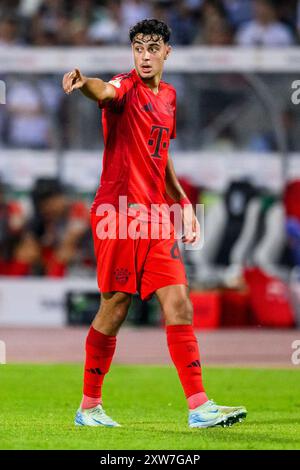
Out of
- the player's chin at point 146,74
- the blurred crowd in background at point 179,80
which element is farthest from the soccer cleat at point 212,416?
the blurred crowd in background at point 179,80

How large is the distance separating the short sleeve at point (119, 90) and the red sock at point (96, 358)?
1.46 meters

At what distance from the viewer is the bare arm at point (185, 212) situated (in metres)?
8.03

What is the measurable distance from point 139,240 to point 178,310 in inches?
20.4

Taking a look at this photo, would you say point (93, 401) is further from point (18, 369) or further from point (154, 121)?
point (18, 369)

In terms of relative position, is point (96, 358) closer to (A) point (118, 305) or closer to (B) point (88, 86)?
(A) point (118, 305)

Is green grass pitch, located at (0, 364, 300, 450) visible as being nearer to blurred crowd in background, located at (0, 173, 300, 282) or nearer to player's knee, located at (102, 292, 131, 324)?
player's knee, located at (102, 292, 131, 324)

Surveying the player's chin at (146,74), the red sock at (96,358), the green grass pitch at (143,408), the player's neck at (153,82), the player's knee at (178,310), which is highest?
the player's chin at (146,74)

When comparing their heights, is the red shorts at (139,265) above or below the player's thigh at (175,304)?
above

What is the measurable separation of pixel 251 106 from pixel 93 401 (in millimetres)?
9506

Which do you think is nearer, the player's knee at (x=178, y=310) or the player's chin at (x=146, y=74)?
the player's knee at (x=178, y=310)

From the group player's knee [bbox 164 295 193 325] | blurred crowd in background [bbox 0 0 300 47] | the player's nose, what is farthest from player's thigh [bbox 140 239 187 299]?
blurred crowd in background [bbox 0 0 300 47]

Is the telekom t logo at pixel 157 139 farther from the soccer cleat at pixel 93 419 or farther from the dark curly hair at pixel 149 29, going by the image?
the soccer cleat at pixel 93 419

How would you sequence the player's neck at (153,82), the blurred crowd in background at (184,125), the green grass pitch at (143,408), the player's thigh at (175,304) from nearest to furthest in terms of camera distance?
the green grass pitch at (143,408) < the player's thigh at (175,304) < the player's neck at (153,82) < the blurred crowd in background at (184,125)

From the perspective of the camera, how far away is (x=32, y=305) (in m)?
17.5
